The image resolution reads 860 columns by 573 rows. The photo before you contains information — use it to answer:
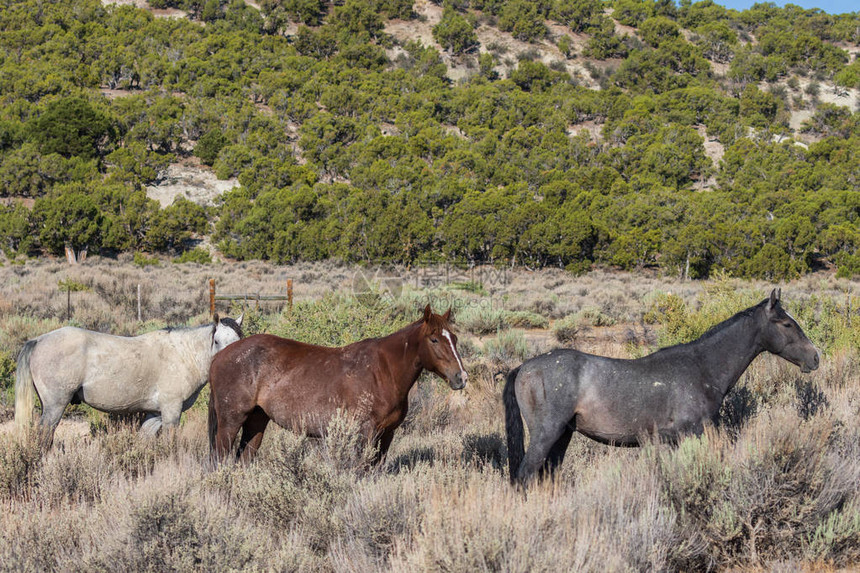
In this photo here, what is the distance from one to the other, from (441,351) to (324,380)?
1.03 metres

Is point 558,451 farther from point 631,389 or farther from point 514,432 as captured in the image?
point 631,389

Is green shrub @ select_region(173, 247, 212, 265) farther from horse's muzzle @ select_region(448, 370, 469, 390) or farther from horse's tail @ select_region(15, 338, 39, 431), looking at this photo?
horse's muzzle @ select_region(448, 370, 469, 390)

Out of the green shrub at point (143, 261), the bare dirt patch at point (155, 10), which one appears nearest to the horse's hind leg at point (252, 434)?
the green shrub at point (143, 261)

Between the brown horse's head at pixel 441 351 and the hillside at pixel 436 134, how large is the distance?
33529 millimetres

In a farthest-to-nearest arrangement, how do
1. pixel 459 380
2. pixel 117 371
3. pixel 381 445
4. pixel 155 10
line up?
pixel 155 10 < pixel 117 371 < pixel 381 445 < pixel 459 380

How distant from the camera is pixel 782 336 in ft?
18.8

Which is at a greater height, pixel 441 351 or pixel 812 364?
pixel 812 364

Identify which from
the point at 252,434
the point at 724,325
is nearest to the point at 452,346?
the point at 252,434

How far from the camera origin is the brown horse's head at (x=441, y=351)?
17.1ft

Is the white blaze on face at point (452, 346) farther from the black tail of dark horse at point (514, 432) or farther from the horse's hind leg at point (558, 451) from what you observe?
the horse's hind leg at point (558, 451)

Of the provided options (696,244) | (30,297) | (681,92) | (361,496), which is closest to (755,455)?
(361,496)

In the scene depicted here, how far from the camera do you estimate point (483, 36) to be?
98.2m

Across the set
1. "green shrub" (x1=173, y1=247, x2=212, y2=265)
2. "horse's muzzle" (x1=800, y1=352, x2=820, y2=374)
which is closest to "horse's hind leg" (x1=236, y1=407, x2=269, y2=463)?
"horse's muzzle" (x1=800, y1=352, x2=820, y2=374)

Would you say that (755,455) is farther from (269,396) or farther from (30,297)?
(30,297)
